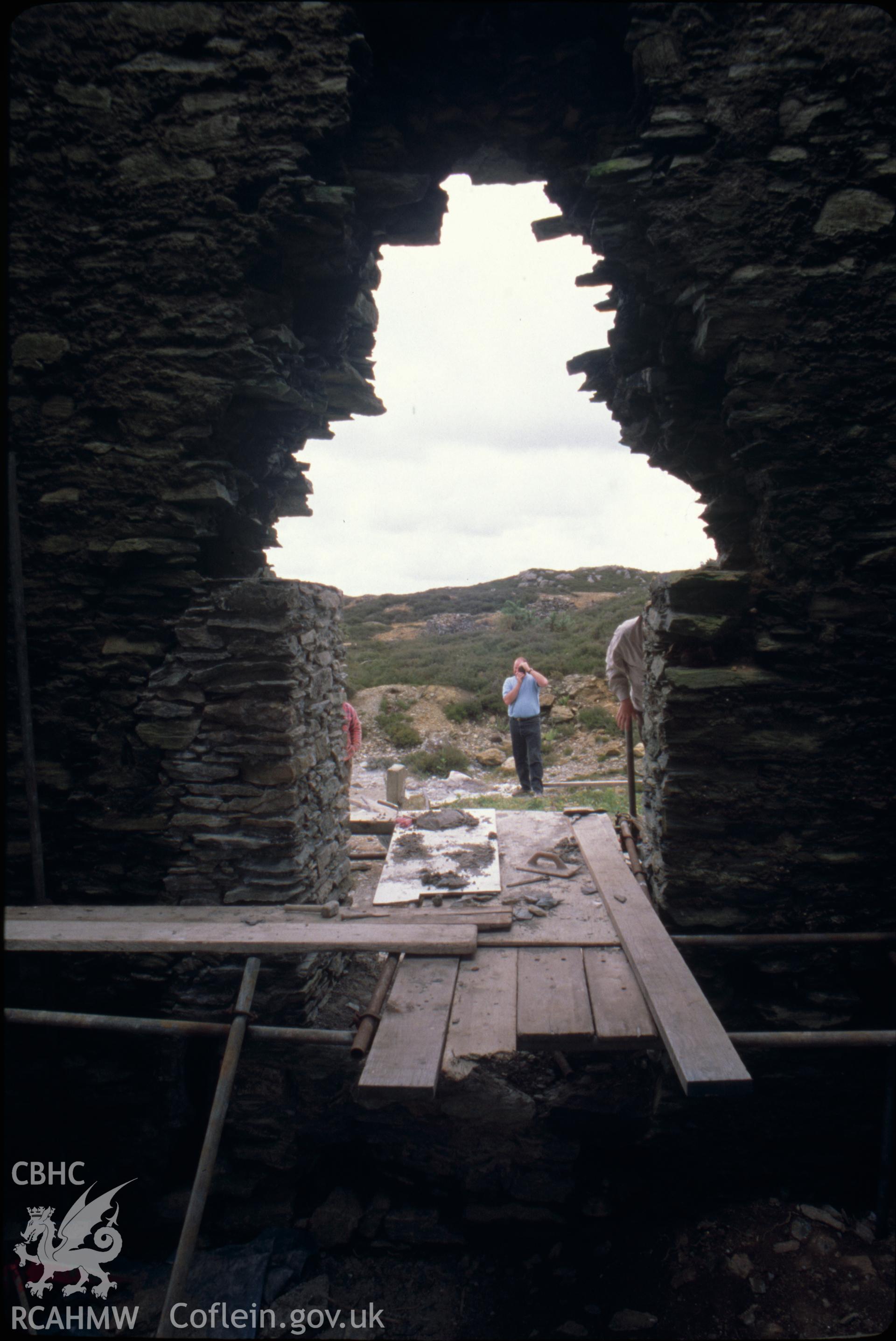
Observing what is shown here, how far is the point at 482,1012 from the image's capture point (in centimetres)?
306

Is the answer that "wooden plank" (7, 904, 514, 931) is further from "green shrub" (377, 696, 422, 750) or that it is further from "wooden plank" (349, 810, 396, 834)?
"green shrub" (377, 696, 422, 750)

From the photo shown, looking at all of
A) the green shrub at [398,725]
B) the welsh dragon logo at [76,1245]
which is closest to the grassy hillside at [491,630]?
the green shrub at [398,725]

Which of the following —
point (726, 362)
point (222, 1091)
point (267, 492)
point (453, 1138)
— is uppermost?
point (726, 362)

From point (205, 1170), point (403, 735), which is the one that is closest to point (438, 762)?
point (403, 735)

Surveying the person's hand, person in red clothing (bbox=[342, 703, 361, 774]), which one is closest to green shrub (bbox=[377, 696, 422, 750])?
person in red clothing (bbox=[342, 703, 361, 774])

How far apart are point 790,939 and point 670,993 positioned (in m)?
0.89

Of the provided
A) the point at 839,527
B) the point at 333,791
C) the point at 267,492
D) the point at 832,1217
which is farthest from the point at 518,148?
the point at 832,1217

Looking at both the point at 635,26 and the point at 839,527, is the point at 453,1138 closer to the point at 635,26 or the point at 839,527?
the point at 839,527

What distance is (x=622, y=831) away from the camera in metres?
4.89

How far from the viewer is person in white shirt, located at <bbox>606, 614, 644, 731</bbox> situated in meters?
4.56

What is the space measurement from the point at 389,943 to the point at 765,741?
6.70ft

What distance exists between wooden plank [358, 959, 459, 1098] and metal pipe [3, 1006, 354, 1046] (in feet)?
0.76

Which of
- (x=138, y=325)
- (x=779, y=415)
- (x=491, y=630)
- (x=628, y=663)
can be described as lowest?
(x=628, y=663)

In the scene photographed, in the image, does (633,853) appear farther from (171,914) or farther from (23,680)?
(23,680)
